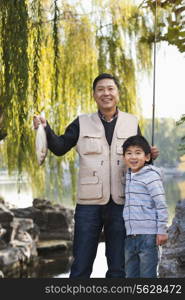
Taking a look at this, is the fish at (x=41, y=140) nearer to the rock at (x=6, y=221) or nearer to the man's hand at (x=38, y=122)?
the man's hand at (x=38, y=122)

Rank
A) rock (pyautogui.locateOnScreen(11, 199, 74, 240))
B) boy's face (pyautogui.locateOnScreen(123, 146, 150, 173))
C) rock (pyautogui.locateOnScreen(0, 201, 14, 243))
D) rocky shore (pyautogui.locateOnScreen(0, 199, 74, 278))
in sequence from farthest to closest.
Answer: rock (pyautogui.locateOnScreen(11, 199, 74, 240)) < rock (pyautogui.locateOnScreen(0, 201, 14, 243)) < rocky shore (pyautogui.locateOnScreen(0, 199, 74, 278)) < boy's face (pyautogui.locateOnScreen(123, 146, 150, 173))

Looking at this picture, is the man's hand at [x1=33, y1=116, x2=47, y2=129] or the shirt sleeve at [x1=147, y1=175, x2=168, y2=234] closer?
the shirt sleeve at [x1=147, y1=175, x2=168, y2=234]

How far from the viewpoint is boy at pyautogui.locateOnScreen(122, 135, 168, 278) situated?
282 cm

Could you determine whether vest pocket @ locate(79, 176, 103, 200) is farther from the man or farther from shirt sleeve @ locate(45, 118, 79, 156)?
shirt sleeve @ locate(45, 118, 79, 156)

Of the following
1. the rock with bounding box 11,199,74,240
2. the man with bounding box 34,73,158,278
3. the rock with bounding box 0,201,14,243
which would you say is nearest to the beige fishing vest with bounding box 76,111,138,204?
the man with bounding box 34,73,158,278

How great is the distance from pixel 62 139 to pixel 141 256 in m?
0.75

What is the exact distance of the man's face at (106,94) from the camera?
3037mm

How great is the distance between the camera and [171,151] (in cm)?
3953

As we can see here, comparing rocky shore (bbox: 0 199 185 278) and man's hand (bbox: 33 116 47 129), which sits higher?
man's hand (bbox: 33 116 47 129)

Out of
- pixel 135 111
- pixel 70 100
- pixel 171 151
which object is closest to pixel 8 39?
pixel 70 100

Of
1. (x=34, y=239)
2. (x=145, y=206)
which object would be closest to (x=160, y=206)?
(x=145, y=206)

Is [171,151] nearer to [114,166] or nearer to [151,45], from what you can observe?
[151,45]

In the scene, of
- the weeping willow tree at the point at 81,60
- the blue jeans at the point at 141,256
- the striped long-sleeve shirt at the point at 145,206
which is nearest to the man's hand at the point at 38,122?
the striped long-sleeve shirt at the point at 145,206

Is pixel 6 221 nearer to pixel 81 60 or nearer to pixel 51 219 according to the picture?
pixel 51 219
